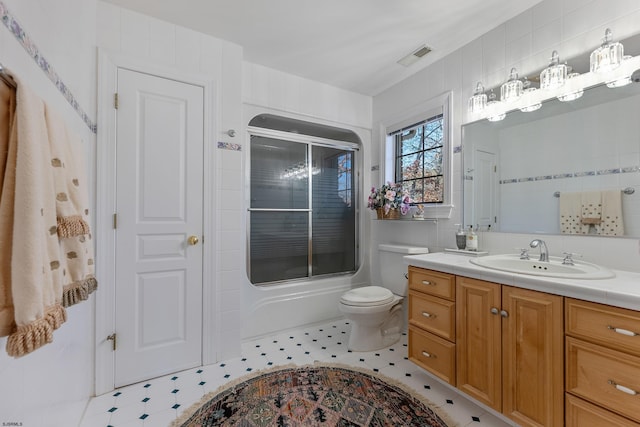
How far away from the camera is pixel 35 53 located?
94cm

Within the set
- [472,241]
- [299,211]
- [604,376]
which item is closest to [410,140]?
[472,241]

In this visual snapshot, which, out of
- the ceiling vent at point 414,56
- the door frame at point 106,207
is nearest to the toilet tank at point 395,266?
the ceiling vent at point 414,56

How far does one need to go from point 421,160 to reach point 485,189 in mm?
735

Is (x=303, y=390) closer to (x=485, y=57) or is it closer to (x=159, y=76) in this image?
(x=159, y=76)

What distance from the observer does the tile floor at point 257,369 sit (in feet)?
5.06

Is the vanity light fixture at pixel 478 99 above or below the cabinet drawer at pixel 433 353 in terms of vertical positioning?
above

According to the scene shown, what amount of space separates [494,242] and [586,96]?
1.00m

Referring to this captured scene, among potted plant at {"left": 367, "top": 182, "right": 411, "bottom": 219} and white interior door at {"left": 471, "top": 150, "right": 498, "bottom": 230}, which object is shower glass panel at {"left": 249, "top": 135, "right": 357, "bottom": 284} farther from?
white interior door at {"left": 471, "top": 150, "right": 498, "bottom": 230}

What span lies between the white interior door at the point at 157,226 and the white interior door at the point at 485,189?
2.10m

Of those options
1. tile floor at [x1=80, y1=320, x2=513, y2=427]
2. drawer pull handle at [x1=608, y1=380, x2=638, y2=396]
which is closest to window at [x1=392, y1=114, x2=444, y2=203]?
tile floor at [x1=80, y1=320, x2=513, y2=427]

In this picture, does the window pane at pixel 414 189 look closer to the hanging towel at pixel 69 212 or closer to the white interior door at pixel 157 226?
the white interior door at pixel 157 226

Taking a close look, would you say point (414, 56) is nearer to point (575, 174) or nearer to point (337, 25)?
point (337, 25)

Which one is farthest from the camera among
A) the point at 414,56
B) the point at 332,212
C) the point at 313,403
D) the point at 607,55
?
the point at 332,212

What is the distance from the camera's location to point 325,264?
Result: 304 cm
